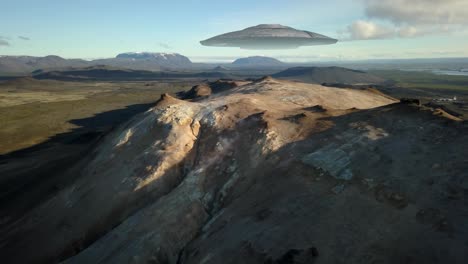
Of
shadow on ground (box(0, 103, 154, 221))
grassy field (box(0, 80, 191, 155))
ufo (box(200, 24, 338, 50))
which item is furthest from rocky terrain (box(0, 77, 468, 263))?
grassy field (box(0, 80, 191, 155))

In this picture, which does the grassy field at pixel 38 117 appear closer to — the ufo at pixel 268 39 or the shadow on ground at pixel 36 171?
the shadow on ground at pixel 36 171

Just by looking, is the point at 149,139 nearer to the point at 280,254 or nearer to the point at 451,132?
the point at 280,254

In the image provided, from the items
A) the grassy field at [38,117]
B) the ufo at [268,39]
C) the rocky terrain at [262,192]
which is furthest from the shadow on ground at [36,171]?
the ufo at [268,39]

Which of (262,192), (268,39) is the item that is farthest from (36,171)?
(268,39)

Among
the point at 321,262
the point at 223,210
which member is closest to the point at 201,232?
the point at 223,210

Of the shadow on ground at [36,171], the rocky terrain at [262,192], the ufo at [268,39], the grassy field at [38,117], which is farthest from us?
the grassy field at [38,117]

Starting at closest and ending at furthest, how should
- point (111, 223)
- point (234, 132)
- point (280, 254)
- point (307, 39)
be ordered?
point (280, 254) < point (111, 223) < point (234, 132) < point (307, 39)

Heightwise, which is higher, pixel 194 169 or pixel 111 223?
pixel 194 169
